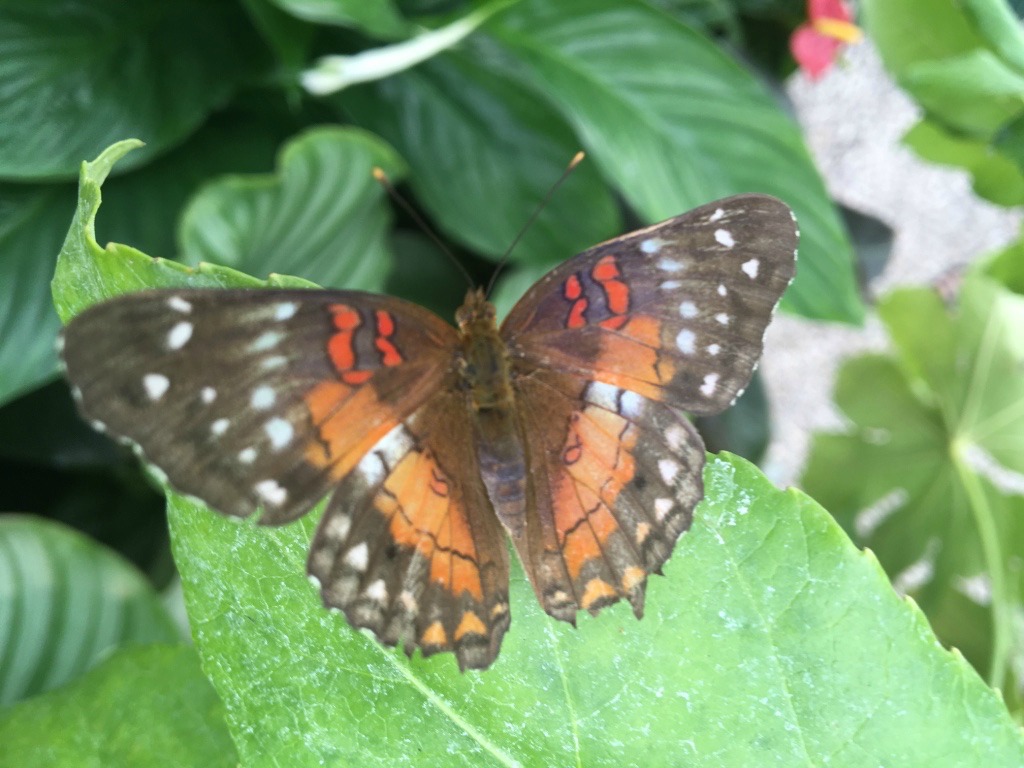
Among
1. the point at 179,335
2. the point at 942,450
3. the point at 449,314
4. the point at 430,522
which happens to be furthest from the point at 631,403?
the point at 942,450

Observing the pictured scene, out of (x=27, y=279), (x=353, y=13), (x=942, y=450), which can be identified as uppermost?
(x=353, y=13)

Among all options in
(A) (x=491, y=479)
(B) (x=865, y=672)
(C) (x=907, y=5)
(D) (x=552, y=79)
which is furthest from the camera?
(D) (x=552, y=79)

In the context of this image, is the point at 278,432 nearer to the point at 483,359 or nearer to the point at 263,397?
the point at 263,397

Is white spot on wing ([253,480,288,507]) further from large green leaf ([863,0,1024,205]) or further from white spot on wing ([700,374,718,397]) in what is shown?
large green leaf ([863,0,1024,205])

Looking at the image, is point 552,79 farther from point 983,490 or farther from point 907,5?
point 983,490

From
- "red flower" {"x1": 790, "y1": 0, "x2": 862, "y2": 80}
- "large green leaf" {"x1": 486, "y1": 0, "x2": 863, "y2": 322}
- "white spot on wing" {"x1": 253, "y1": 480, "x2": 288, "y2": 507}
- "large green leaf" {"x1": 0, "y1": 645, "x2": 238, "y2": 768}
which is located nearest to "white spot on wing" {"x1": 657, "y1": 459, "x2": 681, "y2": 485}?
"white spot on wing" {"x1": 253, "y1": 480, "x2": 288, "y2": 507}

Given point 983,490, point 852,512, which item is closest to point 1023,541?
point 983,490

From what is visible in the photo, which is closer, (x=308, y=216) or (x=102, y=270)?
(x=102, y=270)
